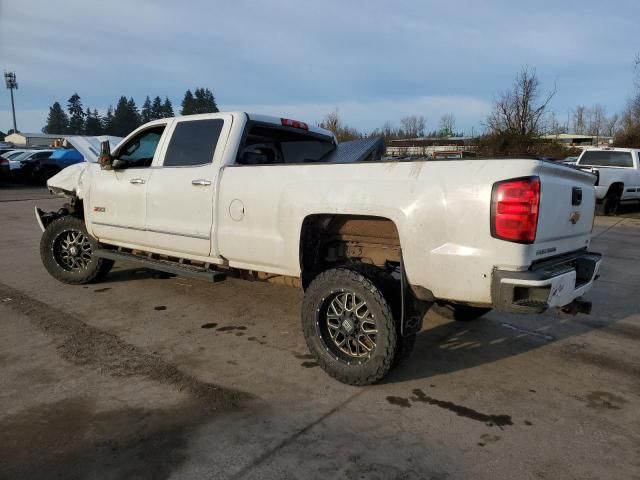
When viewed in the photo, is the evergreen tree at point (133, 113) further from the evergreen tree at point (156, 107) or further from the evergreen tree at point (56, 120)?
the evergreen tree at point (56, 120)

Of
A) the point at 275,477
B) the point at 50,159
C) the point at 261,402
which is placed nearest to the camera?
the point at 275,477

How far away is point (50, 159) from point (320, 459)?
26.1 metres

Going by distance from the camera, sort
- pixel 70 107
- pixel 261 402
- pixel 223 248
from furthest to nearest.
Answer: pixel 70 107, pixel 223 248, pixel 261 402

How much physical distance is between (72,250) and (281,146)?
117 inches

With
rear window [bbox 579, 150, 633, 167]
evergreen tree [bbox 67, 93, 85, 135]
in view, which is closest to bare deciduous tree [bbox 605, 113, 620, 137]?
rear window [bbox 579, 150, 633, 167]

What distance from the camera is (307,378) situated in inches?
147

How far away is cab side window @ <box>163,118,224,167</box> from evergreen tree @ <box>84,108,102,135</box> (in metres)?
107

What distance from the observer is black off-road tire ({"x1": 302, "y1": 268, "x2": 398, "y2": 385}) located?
342 centimetres

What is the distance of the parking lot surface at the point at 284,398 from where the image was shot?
270cm

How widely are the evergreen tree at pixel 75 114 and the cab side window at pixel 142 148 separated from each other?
123932 millimetres

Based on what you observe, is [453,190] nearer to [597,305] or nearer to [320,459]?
[320,459]

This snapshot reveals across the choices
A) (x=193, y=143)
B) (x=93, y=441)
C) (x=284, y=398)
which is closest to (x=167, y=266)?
(x=193, y=143)

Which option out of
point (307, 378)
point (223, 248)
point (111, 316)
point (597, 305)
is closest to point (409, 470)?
point (307, 378)

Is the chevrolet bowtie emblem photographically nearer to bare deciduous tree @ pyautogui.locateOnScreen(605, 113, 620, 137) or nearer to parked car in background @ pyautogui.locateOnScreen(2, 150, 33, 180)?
parked car in background @ pyautogui.locateOnScreen(2, 150, 33, 180)
